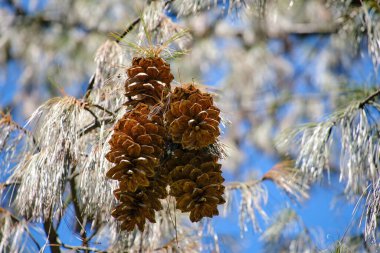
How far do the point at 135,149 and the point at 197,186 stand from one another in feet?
0.41

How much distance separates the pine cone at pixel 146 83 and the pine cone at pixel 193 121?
78mm

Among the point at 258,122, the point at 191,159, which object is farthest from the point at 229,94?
the point at 191,159

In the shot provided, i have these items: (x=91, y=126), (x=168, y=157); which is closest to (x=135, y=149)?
(x=168, y=157)

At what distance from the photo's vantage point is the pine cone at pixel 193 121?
1.20 m

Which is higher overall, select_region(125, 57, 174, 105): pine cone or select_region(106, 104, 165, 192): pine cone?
select_region(125, 57, 174, 105): pine cone

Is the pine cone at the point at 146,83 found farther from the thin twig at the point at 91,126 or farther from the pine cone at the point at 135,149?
the thin twig at the point at 91,126

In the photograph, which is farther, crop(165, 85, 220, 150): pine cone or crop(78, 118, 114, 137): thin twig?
crop(78, 118, 114, 137): thin twig

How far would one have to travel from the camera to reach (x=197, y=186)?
121cm

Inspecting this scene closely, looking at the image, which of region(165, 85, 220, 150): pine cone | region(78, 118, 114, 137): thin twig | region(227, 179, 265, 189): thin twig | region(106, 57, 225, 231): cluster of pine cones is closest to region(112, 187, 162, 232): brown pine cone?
region(106, 57, 225, 231): cluster of pine cones

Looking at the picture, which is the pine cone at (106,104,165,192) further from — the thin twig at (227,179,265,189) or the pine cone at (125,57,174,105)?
the thin twig at (227,179,265,189)

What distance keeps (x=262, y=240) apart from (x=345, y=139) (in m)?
0.71

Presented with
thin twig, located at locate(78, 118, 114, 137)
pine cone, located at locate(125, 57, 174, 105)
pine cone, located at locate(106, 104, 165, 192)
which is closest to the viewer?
pine cone, located at locate(106, 104, 165, 192)

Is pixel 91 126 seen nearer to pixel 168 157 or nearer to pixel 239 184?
pixel 168 157

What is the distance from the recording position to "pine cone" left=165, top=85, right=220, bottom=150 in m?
1.20
